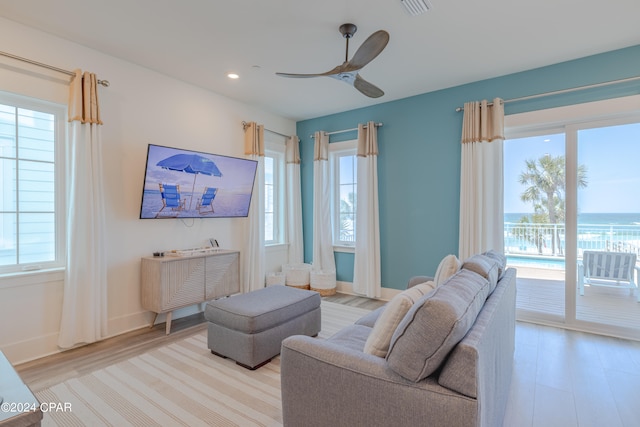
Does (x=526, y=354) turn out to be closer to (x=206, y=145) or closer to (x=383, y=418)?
(x=383, y=418)

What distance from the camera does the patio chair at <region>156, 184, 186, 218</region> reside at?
3.26 m

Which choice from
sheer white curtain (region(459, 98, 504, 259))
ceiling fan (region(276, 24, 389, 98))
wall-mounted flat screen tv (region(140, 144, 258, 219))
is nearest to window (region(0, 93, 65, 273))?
wall-mounted flat screen tv (region(140, 144, 258, 219))

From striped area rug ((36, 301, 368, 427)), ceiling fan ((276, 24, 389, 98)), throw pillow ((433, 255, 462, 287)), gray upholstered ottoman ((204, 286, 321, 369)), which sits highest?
ceiling fan ((276, 24, 389, 98))

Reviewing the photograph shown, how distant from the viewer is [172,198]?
11.0 ft

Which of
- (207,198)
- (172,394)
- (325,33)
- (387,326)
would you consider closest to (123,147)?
(207,198)

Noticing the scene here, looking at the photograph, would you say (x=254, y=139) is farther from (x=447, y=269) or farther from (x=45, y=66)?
(x=447, y=269)

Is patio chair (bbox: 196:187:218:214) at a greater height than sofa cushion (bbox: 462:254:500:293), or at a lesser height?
greater

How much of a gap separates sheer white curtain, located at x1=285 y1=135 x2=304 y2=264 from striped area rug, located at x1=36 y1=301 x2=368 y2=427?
2.56 meters

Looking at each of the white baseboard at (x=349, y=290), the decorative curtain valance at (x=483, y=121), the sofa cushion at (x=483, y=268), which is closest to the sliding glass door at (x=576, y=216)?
the decorative curtain valance at (x=483, y=121)

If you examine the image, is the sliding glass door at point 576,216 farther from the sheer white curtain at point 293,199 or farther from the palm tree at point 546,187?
the sheer white curtain at point 293,199

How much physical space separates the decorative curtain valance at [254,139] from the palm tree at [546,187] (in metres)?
3.28

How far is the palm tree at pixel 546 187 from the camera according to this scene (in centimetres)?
338

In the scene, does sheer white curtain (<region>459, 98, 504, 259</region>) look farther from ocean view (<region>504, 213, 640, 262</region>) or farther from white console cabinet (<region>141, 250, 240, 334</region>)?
white console cabinet (<region>141, 250, 240, 334</region>)

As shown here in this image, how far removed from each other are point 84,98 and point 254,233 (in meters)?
2.33
